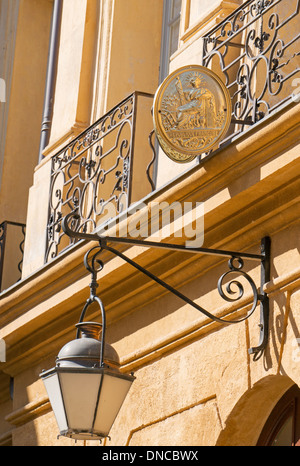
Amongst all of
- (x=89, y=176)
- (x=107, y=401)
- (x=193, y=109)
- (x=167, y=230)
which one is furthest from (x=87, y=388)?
(x=89, y=176)

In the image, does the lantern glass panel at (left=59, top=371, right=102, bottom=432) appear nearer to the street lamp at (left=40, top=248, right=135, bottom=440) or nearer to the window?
the street lamp at (left=40, top=248, right=135, bottom=440)

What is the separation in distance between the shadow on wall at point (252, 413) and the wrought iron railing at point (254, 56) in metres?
1.49

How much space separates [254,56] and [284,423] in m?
2.20

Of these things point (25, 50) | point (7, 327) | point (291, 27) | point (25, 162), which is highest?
point (25, 50)

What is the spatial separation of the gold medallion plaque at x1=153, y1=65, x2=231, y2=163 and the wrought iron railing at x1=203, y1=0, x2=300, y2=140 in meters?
0.14

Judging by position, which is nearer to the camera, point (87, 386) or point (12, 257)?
point (87, 386)

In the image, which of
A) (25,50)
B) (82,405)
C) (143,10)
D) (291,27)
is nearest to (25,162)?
(25,50)

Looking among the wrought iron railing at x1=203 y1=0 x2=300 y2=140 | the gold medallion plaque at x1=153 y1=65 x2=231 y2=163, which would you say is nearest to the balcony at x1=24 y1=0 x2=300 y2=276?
the wrought iron railing at x1=203 y1=0 x2=300 y2=140

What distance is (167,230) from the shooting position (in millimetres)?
7969

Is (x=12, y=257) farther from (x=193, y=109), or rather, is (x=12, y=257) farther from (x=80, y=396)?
(x=80, y=396)

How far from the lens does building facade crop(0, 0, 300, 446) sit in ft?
23.9

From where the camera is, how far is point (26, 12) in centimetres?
1279

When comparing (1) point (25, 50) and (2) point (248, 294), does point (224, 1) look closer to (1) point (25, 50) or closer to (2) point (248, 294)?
(2) point (248, 294)
